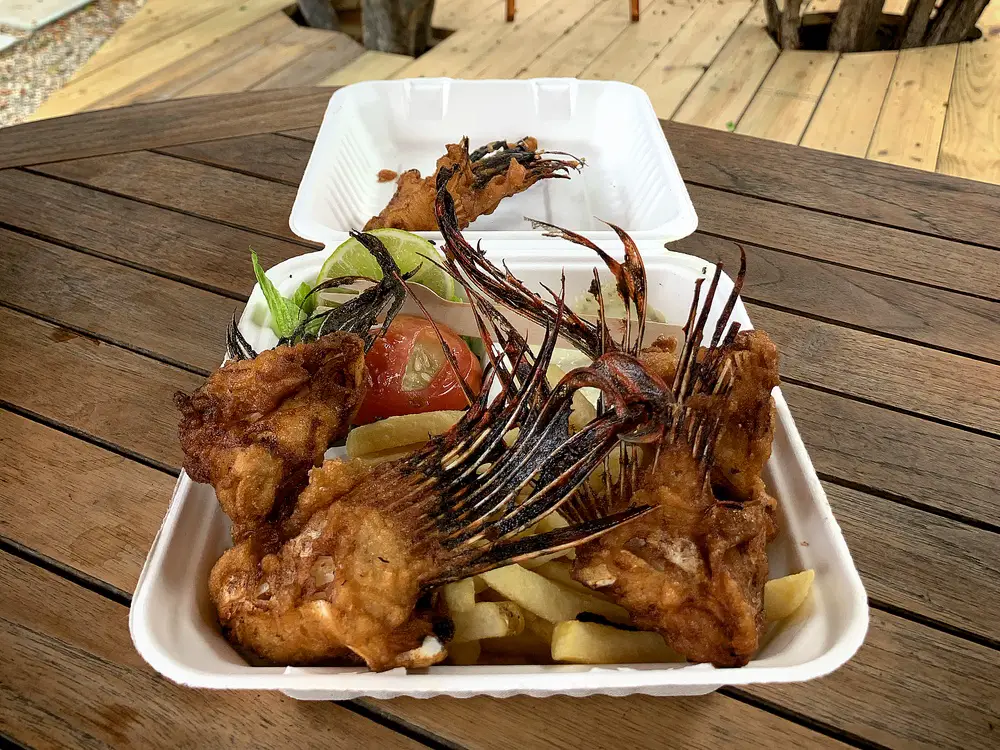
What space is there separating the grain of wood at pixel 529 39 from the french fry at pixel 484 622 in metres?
4.75

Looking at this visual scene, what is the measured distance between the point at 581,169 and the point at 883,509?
5.95 feet

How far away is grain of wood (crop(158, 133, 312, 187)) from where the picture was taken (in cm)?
289

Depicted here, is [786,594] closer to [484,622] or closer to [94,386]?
[484,622]

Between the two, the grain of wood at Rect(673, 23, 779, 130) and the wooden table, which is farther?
the grain of wood at Rect(673, 23, 779, 130)

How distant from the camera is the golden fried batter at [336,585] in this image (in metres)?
1.14

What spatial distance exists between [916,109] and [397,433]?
453cm

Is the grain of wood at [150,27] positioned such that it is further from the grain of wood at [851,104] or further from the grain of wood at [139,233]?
the grain of wood at [851,104]

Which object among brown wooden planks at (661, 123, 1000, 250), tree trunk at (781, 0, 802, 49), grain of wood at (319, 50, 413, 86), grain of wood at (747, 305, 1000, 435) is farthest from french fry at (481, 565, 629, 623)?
tree trunk at (781, 0, 802, 49)

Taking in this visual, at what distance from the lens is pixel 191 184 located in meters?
2.81

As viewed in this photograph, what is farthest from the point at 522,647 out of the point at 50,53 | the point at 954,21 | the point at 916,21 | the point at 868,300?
the point at 50,53

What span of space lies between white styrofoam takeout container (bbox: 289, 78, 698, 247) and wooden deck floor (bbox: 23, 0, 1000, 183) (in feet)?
6.15

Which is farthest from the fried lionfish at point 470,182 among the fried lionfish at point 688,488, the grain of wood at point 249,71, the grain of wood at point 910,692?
the grain of wood at point 249,71

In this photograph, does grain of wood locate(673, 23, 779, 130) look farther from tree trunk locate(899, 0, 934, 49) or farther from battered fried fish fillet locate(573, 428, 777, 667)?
battered fried fish fillet locate(573, 428, 777, 667)

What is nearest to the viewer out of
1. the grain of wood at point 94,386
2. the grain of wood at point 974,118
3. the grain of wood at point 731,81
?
the grain of wood at point 94,386
